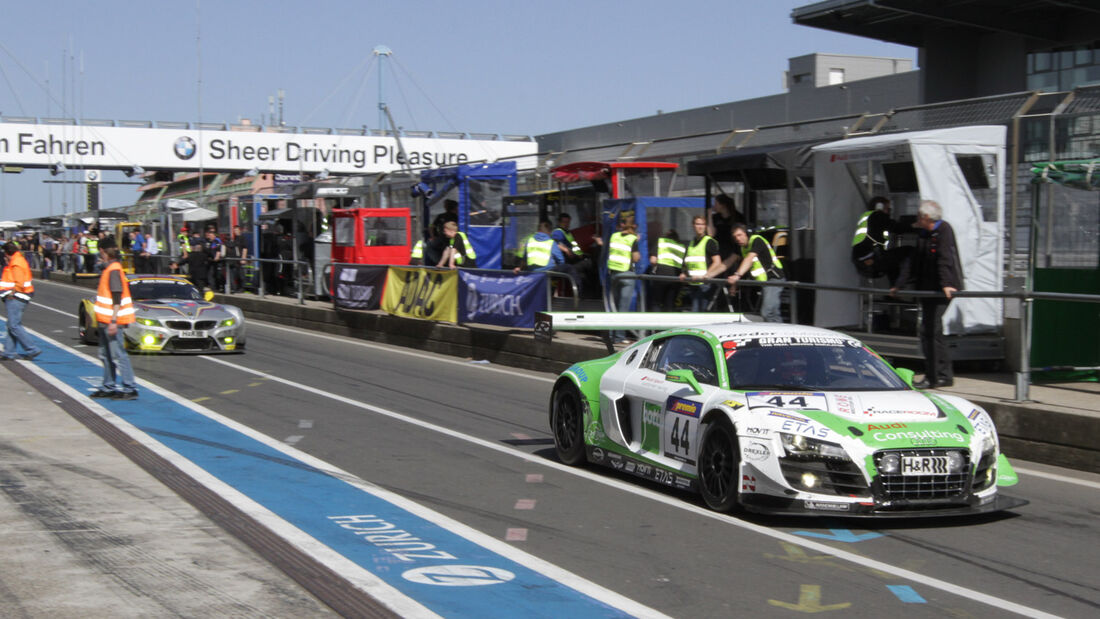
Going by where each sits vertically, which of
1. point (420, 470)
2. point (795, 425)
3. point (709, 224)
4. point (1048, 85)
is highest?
point (1048, 85)

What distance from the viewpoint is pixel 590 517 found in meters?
7.86

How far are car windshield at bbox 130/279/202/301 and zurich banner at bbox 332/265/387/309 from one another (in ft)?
13.0

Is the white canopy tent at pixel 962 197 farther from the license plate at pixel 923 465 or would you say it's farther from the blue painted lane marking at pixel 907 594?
the blue painted lane marking at pixel 907 594

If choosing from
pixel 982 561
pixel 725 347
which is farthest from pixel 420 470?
pixel 982 561

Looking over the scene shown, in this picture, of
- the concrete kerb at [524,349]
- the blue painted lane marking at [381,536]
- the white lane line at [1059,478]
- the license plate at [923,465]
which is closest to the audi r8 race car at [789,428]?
the license plate at [923,465]

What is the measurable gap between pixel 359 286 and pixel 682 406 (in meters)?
16.8

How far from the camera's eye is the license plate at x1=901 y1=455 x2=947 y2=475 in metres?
7.12

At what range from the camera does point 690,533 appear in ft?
24.1

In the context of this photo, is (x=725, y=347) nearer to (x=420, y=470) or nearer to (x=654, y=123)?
(x=420, y=470)

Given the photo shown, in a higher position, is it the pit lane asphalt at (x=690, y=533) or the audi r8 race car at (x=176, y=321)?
the audi r8 race car at (x=176, y=321)

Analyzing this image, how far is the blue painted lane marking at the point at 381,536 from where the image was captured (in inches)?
231

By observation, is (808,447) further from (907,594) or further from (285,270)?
(285,270)

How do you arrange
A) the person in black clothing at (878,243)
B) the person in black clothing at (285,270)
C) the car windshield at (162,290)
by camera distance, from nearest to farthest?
the person in black clothing at (878,243) < the car windshield at (162,290) < the person in black clothing at (285,270)

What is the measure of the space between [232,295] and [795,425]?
2602cm
